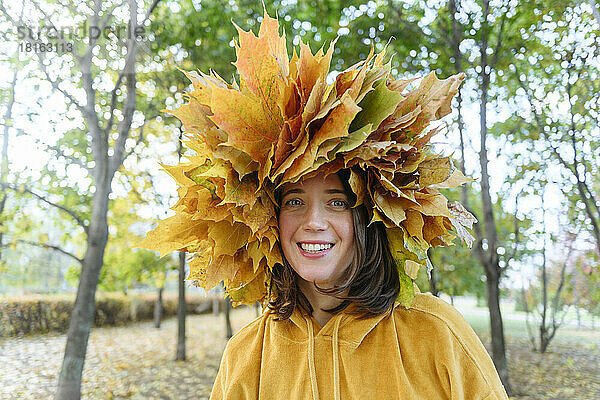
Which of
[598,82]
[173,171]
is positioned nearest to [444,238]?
[173,171]

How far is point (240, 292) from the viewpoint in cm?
103

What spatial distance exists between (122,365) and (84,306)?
0.82 meters

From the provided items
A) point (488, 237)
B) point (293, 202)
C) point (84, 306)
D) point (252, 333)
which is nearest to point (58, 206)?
point (84, 306)

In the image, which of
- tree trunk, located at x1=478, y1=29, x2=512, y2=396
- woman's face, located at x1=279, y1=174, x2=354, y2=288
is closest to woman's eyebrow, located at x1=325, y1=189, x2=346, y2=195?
woman's face, located at x1=279, y1=174, x2=354, y2=288

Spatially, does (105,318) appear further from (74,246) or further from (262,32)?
(262,32)

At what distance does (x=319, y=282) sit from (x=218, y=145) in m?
0.37

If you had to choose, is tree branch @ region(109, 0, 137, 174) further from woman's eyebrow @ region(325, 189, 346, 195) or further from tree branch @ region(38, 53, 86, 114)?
woman's eyebrow @ region(325, 189, 346, 195)

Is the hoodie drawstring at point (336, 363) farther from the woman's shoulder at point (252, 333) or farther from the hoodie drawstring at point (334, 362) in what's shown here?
the woman's shoulder at point (252, 333)

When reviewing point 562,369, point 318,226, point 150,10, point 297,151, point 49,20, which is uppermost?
point 150,10

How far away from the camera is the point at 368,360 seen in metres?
0.93

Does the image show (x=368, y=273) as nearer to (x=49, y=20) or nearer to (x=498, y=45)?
(x=49, y=20)

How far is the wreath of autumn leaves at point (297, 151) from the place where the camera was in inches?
32.2

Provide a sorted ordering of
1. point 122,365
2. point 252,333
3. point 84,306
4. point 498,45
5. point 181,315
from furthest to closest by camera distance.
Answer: point 181,315, point 498,45, point 122,365, point 84,306, point 252,333

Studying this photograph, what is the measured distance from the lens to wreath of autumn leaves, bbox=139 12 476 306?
2.68 ft
